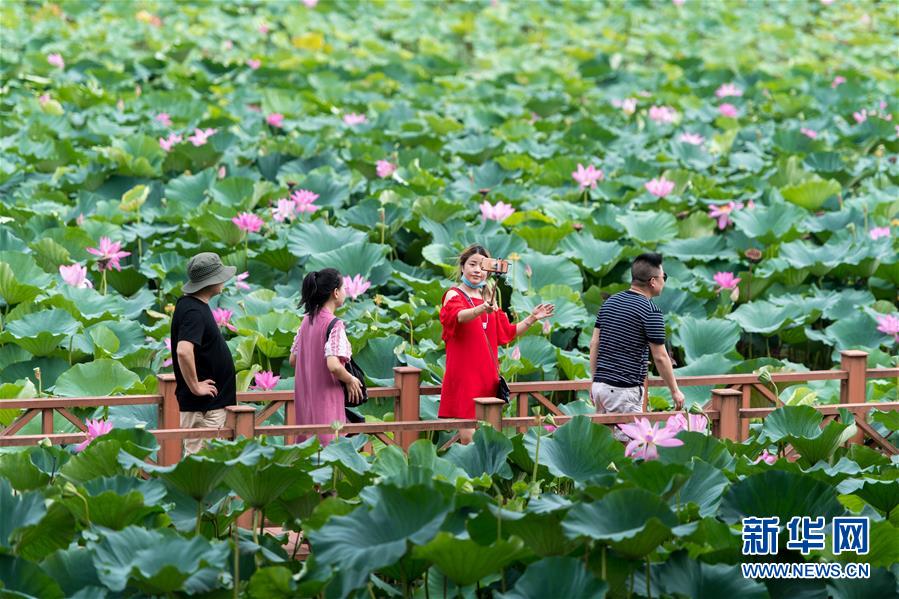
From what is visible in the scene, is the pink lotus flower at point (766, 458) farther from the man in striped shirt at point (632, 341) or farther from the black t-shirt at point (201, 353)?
the black t-shirt at point (201, 353)

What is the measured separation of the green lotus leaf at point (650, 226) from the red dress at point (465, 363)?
2823mm

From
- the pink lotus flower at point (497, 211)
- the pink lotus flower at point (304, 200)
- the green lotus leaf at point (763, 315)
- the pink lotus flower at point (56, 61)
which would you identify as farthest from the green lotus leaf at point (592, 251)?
the pink lotus flower at point (56, 61)

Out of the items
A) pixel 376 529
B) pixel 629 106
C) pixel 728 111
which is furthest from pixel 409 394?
pixel 728 111

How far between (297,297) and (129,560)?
10.4ft

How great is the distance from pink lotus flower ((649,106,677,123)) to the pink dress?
6.35 metres

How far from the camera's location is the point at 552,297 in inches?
239

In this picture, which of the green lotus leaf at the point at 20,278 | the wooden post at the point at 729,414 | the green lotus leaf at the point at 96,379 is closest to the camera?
the wooden post at the point at 729,414

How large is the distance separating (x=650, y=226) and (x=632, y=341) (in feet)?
9.38

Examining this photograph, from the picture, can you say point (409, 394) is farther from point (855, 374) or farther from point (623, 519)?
point (855, 374)

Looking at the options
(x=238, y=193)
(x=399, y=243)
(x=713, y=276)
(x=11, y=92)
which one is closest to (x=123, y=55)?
(x=11, y=92)

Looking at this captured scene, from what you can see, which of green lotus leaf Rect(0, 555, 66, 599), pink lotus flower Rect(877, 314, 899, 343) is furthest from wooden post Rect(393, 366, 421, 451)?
pink lotus flower Rect(877, 314, 899, 343)

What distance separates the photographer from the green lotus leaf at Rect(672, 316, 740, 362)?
5.80m

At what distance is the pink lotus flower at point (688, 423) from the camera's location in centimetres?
382

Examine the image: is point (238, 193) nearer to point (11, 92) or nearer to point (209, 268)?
point (209, 268)
